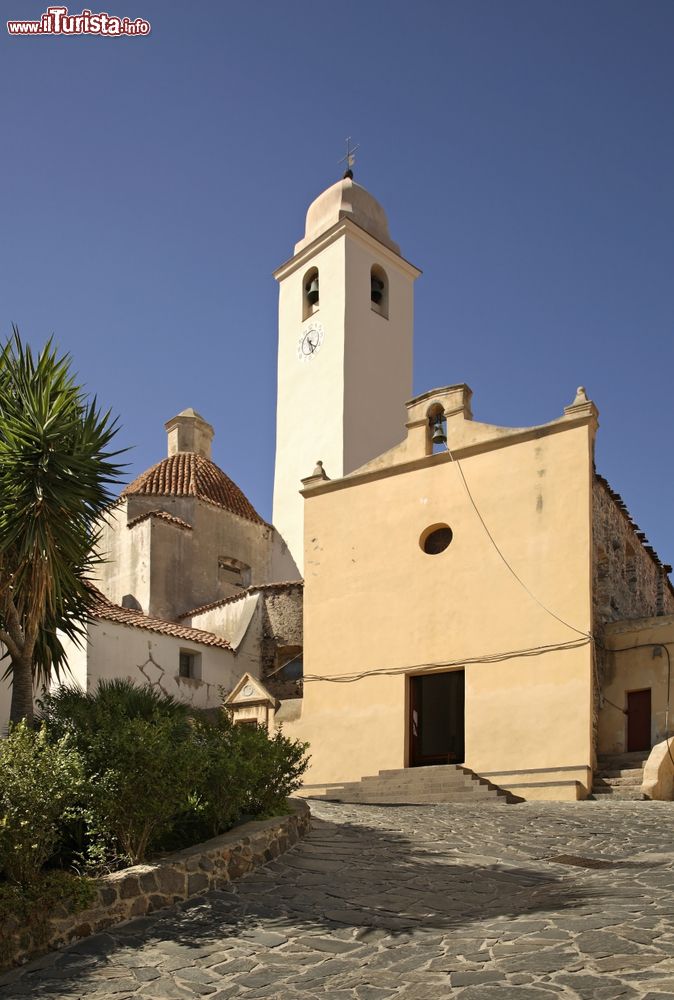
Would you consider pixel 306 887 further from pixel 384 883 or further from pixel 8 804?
pixel 8 804

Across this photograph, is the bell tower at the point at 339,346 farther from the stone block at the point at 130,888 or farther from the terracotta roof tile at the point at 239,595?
the stone block at the point at 130,888

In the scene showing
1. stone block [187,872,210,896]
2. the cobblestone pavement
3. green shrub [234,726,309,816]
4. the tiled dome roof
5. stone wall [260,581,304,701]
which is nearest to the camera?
the cobblestone pavement

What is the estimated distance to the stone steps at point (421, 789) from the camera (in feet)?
61.8

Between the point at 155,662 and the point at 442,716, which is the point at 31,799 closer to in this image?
the point at 155,662

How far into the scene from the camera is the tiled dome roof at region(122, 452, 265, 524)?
31594mm

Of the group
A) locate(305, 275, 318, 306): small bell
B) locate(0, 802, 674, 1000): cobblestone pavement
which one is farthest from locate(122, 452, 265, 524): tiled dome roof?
locate(0, 802, 674, 1000): cobblestone pavement

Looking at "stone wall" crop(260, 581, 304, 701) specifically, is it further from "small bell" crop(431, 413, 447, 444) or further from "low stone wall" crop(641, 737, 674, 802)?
"low stone wall" crop(641, 737, 674, 802)

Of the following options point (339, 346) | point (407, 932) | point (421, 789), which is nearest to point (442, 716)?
point (421, 789)

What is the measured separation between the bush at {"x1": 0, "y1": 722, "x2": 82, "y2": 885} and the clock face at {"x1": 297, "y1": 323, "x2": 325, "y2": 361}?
25.7 m

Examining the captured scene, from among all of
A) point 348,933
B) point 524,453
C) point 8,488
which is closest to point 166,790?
point 348,933

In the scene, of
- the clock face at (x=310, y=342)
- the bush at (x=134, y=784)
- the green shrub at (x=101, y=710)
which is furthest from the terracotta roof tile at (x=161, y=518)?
the bush at (x=134, y=784)

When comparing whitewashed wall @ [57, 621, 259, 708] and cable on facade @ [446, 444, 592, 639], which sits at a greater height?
cable on facade @ [446, 444, 592, 639]

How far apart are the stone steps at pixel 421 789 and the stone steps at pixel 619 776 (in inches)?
62.4

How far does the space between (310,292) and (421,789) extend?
20805mm
